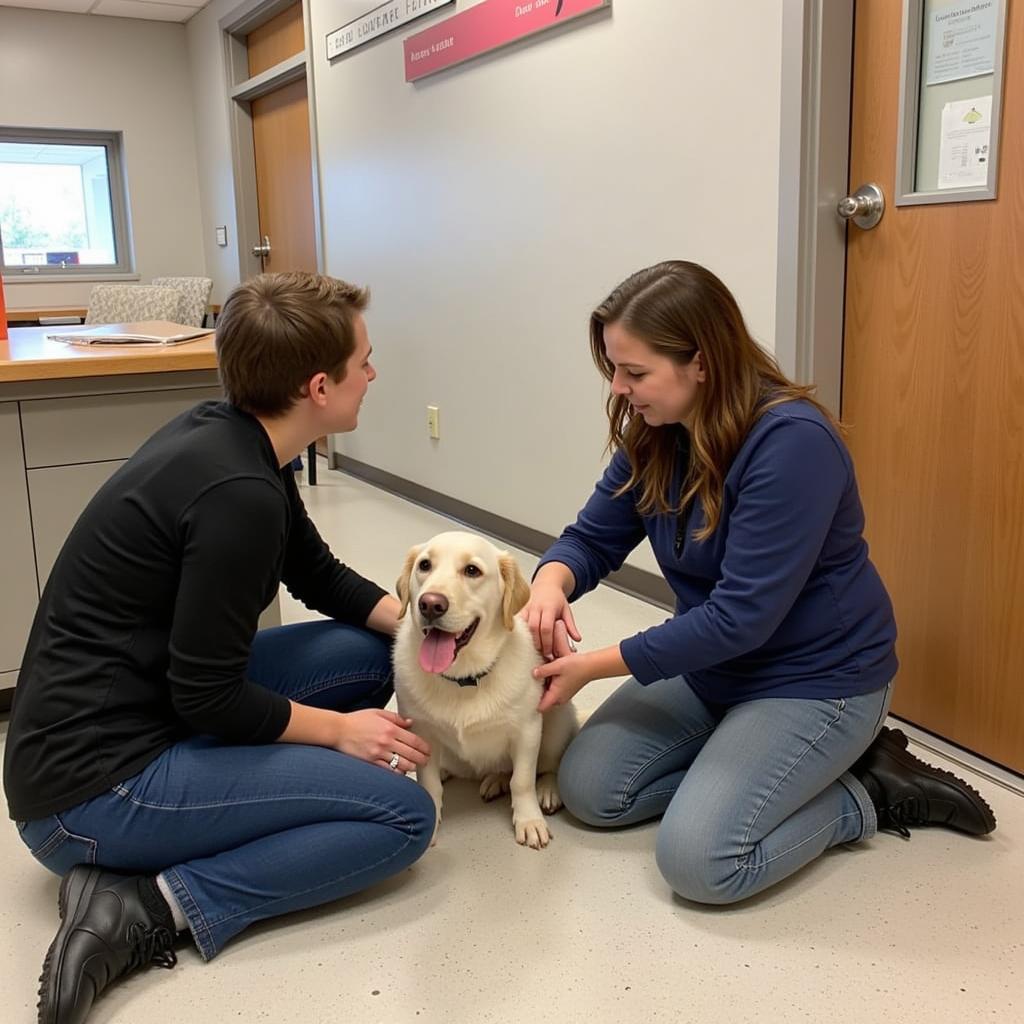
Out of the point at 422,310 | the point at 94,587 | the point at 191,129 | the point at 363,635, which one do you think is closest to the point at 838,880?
the point at 363,635

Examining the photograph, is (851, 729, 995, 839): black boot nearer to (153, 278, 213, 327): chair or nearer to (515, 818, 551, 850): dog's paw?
(515, 818, 551, 850): dog's paw

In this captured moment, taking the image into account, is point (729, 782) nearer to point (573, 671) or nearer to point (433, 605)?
point (573, 671)

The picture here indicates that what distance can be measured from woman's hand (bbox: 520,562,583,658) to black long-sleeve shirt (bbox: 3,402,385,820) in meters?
0.50

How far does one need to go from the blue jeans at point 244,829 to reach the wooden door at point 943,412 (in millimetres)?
1151

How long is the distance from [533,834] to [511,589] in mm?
451

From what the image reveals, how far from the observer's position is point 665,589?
295 cm

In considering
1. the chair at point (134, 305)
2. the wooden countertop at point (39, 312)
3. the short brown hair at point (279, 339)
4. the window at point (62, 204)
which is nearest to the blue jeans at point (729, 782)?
the short brown hair at point (279, 339)

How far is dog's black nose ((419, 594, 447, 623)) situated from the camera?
154 centimetres

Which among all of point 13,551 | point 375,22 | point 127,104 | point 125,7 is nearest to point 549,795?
point 13,551

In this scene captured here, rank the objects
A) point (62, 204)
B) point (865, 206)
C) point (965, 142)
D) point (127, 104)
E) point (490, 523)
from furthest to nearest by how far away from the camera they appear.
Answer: point (62, 204), point (127, 104), point (490, 523), point (865, 206), point (965, 142)

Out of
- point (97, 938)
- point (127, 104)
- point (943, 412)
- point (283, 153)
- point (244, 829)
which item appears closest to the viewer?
point (97, 938)

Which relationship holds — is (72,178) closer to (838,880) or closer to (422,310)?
(422,310)

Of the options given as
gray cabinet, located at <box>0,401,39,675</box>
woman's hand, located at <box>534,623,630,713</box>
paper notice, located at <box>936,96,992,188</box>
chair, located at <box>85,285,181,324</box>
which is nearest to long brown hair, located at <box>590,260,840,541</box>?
woman's hand, located at <box>534,623,630,713</box>

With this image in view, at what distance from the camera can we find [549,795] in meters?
1.89
